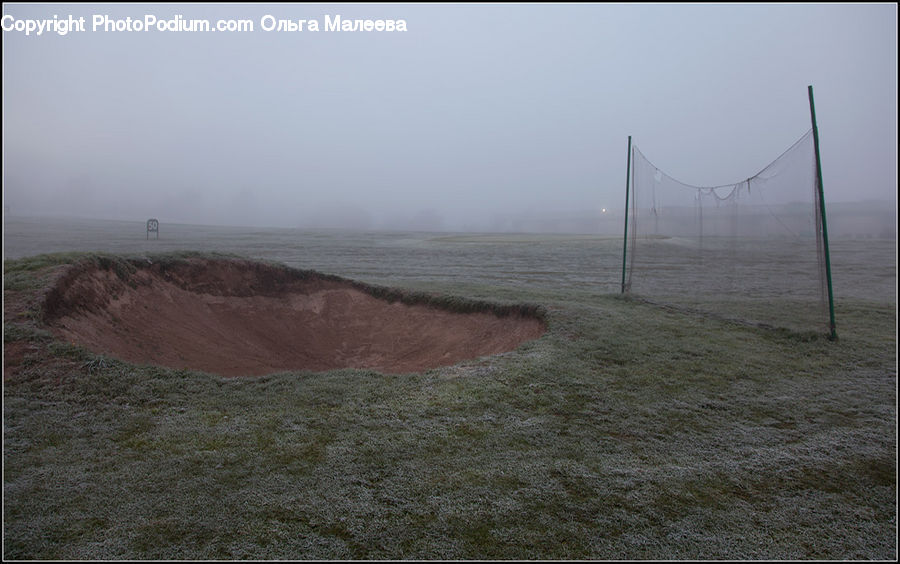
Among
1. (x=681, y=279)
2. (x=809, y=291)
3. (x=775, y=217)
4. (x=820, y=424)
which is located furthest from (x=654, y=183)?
(x=820, y=424)

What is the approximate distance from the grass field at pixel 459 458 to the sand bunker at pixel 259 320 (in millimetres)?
941

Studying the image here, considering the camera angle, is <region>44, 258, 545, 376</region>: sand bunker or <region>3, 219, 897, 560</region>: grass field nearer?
<region>3, 219, 897, 560</region>: grass field

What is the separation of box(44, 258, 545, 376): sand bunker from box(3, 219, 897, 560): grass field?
94 cm

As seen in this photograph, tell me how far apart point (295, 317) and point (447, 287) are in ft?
12.7

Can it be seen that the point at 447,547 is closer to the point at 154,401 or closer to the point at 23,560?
the point at 23,560

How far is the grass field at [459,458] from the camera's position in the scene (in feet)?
10.2

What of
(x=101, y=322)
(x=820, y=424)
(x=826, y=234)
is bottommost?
(x=820, y=424)

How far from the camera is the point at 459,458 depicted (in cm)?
412

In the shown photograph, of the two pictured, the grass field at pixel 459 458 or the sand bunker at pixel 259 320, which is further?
the sand bunker at pixel 259 320

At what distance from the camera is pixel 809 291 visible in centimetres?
897

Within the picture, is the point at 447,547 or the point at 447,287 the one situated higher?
the point at 447,287

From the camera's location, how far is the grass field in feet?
10.2

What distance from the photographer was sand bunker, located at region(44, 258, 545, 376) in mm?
7441

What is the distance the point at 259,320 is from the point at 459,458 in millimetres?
7808
